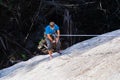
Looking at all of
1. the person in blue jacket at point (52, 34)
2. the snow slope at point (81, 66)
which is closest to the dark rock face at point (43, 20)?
the snow slope at point (81, 66)

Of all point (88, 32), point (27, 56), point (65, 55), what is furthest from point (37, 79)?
point (88, 32)

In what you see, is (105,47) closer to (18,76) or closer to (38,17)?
(18,76)

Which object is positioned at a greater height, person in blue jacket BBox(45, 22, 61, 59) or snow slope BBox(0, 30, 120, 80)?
person in blue jacket BBox(45, 22, 61, 59)

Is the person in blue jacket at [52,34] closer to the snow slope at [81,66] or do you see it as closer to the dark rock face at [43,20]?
the snow slope at [81,66]

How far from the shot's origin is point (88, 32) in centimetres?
1619

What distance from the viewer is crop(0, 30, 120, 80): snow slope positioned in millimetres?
7288

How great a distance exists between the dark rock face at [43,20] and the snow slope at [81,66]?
449cm

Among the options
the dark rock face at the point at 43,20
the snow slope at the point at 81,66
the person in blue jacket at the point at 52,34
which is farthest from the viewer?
the dark rock face at the point at 43,20

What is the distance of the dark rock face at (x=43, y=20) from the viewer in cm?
1466

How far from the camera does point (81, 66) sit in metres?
7.98

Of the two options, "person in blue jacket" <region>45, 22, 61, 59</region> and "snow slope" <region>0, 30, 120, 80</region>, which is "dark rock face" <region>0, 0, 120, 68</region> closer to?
"snow slope" <region>0, 30, 120, 80</region>

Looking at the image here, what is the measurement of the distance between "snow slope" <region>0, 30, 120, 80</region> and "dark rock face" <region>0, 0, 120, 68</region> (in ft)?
14.7

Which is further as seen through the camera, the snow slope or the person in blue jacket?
the person in blue jacket

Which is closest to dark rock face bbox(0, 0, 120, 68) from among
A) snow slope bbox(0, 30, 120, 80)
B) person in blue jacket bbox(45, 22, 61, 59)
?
snow slope bbox(0, 30, 120, 80)
